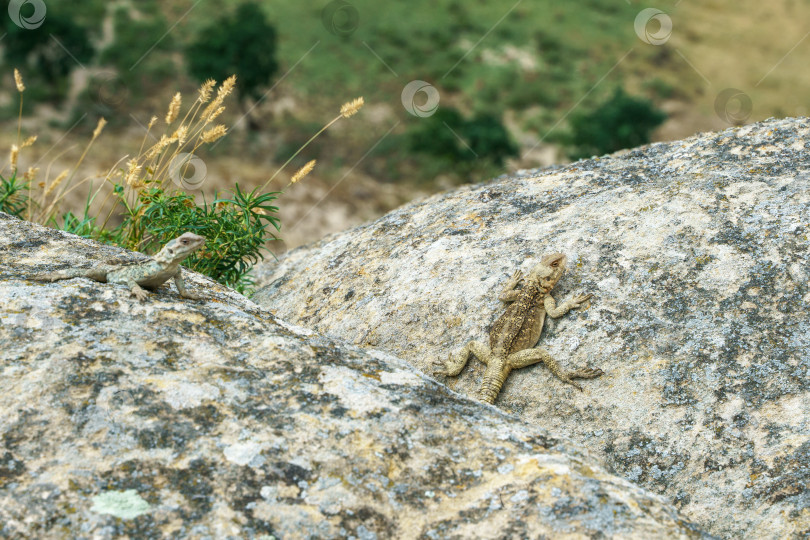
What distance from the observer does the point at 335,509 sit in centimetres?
361

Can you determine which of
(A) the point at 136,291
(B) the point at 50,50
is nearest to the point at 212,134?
(A) the point at 136,291

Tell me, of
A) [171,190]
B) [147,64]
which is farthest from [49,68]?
[171,190]

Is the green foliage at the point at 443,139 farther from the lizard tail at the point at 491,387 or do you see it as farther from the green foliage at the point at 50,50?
the lizard tail at the point at 491,387

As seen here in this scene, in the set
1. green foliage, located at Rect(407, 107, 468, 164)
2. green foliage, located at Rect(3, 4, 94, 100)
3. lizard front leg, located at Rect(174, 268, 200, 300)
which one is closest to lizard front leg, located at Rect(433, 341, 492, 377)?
lizard front leg, located at Rect(174, 268, 200, 300)

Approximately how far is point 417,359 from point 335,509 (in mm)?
2785

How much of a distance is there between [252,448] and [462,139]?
30.9m

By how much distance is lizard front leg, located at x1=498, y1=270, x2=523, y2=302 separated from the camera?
20.7ft

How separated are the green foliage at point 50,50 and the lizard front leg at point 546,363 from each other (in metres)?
37.0

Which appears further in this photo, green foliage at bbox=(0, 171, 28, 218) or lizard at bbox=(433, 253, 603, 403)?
green foliage at bbox=(0, 171, 28, 218)

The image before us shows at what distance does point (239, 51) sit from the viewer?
36.0m

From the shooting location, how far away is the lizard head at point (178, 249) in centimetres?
512

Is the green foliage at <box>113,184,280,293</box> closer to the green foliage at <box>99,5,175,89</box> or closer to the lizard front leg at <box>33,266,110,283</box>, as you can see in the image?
the lizard front leg at <box>33,266,110,283</box>

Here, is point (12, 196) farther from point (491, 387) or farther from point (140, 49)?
point (140, 49)

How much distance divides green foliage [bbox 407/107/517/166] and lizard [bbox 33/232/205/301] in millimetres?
28624
